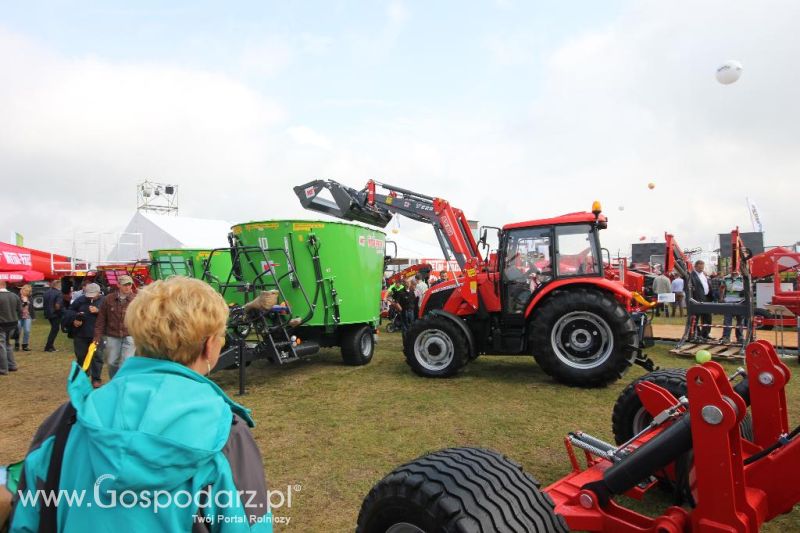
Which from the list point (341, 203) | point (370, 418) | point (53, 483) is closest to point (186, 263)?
point (341, 203)

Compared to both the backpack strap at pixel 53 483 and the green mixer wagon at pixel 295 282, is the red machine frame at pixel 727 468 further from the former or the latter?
the green mixer wagon at pixel 295 282

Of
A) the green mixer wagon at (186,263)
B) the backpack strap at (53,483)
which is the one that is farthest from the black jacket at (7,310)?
the backpack strap at (53,483)

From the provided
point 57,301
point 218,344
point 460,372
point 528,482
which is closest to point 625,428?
point 528,482

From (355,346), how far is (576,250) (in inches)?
150

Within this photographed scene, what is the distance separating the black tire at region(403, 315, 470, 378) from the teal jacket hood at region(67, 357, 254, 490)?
573 cm

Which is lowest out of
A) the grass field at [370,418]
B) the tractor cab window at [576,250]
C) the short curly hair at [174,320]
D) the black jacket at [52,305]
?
the grass field at [370,418]

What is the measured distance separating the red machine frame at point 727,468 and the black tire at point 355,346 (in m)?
6.02

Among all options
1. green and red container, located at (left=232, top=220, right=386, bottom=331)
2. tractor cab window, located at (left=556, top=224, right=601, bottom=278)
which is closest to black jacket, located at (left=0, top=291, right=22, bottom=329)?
green and red container, located at (left=232, top=220, right=386, bottom=331)

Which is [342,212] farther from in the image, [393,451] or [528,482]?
[528,482]

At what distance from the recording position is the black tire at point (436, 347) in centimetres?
682

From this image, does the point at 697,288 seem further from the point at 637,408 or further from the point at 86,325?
the point at 86,325

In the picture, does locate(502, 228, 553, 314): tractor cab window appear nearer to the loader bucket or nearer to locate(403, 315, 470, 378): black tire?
locate(403, 315, 470, 378): black tire

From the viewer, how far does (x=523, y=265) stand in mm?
6855

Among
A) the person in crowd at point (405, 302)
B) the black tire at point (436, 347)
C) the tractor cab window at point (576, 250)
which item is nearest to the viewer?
the tractor cab window at point (576, 250)
